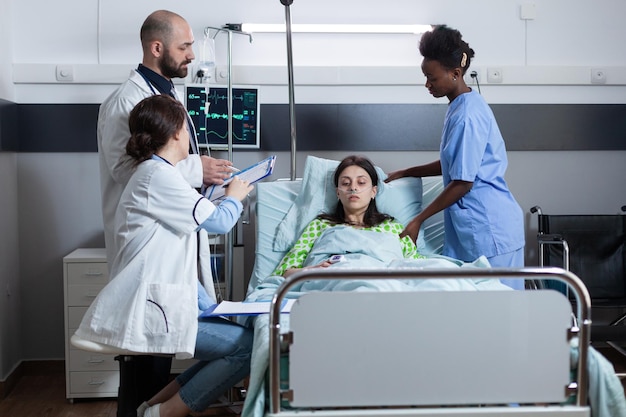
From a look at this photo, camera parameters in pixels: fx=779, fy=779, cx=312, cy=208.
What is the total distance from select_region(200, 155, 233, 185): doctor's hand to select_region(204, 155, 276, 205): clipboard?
21mm

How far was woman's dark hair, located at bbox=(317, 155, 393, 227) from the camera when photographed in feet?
11.5

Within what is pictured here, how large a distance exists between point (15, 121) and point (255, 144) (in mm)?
1241

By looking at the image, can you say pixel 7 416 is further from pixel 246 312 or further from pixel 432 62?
pixel 432 62

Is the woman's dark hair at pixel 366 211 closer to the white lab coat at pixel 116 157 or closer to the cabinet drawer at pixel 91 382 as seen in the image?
the white lab coat at pixel 116 157

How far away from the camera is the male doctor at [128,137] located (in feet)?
9.48

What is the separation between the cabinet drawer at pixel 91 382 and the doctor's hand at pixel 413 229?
155cm

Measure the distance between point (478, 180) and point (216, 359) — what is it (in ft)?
4.36

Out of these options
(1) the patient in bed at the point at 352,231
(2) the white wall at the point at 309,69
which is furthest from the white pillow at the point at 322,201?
(2) the white wall at the point at 309,69

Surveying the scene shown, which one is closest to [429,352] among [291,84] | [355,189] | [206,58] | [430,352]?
[430,352]

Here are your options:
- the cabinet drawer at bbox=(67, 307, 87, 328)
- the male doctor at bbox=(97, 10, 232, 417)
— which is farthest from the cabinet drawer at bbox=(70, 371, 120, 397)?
the male doctor at bbox=(97, 10, 232, 417)

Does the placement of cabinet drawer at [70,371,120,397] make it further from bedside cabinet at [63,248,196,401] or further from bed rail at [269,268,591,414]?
bed rail at [269,268,591,414]

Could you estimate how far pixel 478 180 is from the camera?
328cm

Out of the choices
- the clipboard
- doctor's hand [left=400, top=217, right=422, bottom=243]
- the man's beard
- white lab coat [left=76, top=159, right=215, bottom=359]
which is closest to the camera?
white lab coat [left=76, top=159, right=215, bottom=359]

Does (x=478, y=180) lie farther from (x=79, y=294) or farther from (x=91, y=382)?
(x=91, y=382)
